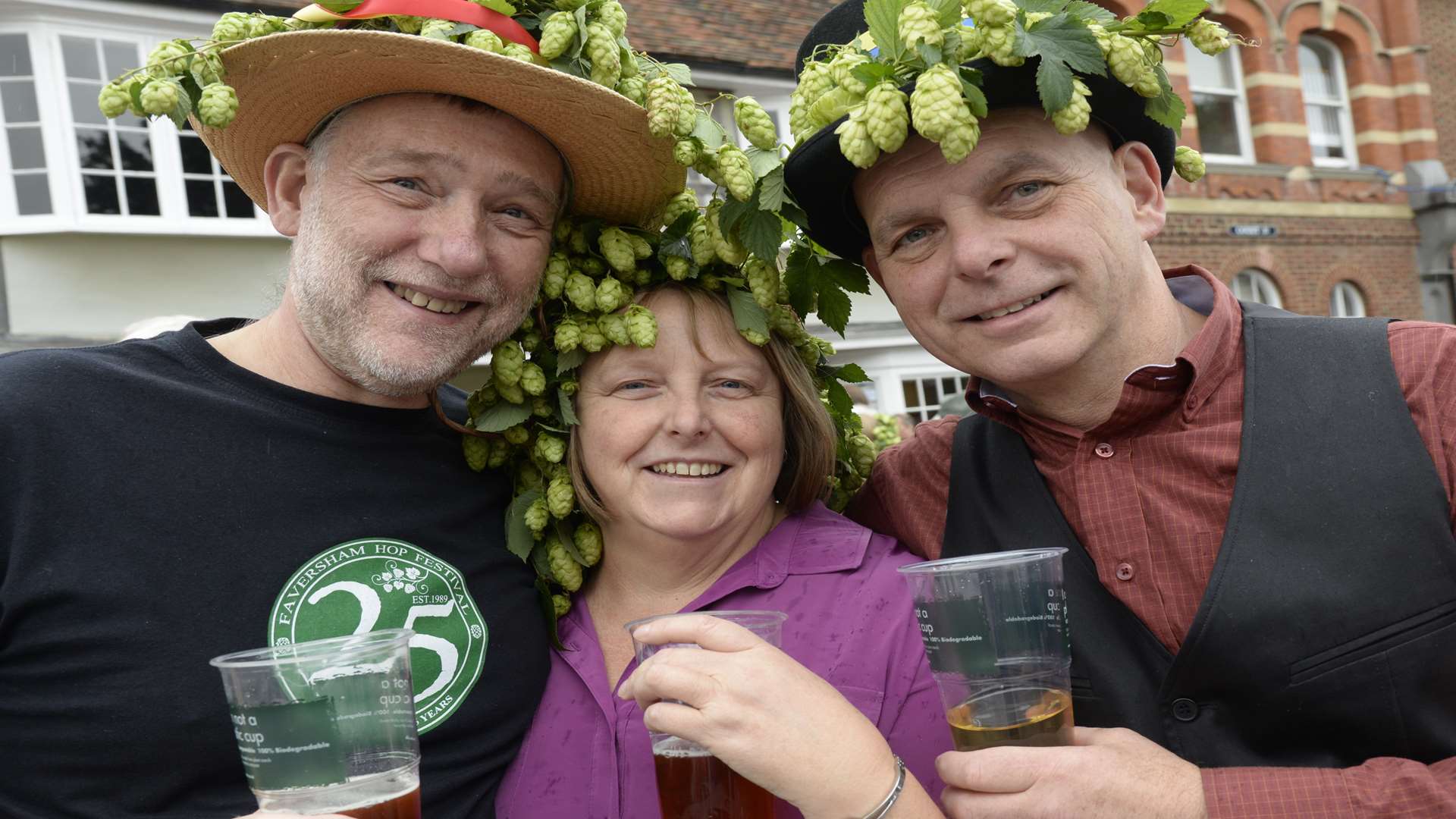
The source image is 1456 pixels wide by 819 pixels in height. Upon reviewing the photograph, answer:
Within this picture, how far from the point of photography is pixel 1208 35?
2.32 m

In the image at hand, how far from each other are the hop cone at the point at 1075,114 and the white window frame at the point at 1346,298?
716 inches

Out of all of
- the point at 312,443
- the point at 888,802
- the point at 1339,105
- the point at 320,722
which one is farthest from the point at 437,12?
the point at 1339,105

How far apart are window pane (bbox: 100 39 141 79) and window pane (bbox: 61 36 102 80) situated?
0.27ft

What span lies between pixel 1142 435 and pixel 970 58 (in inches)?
33.8

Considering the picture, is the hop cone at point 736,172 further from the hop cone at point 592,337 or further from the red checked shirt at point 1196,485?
the red checked shirt at point 1196,485

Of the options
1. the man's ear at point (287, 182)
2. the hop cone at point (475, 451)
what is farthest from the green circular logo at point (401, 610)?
the man's ear at point (287, 182)

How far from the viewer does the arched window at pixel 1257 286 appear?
56.7ft

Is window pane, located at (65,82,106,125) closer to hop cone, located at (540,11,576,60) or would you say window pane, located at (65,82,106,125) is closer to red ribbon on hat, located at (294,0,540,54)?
red ribbon on hat, located at (294,0,540,54)

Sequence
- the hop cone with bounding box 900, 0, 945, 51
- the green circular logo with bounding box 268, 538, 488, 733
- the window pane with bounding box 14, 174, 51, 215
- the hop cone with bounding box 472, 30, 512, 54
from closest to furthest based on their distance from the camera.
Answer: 1. the hop cone with bounding box 900, 0, 945, 51
2. the green circular logo with bounding box 268, 538, 488, 733
3. the hop cone with bounding box 472, 30, 512, 54
4. the window pane with bounding box 14, 174, 51, 215

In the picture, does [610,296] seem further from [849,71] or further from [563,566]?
[849,71]

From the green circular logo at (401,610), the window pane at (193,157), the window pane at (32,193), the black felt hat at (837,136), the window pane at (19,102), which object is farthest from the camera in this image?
the window pane at (193,157)

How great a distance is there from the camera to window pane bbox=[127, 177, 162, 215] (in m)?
10.1

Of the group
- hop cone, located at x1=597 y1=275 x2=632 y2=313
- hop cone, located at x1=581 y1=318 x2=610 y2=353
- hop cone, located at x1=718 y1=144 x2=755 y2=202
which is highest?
hop cone, located at x1=718 y1=144 x2=755 y2=202

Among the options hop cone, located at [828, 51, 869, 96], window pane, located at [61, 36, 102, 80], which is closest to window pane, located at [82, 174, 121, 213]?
window pane, located at [61, 36, 102, 80]
